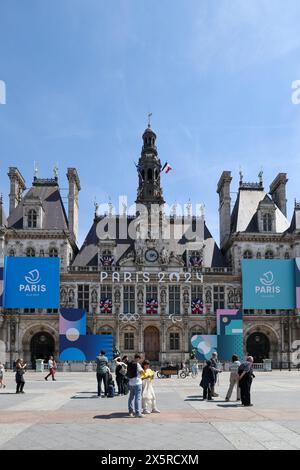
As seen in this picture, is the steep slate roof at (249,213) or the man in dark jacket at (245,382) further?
the steep slate roof at (249,213)

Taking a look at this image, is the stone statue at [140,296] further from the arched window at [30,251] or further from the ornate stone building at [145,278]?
the arched window at [30,251]

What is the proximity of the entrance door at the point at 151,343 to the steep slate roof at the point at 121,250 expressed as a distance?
7.81 m

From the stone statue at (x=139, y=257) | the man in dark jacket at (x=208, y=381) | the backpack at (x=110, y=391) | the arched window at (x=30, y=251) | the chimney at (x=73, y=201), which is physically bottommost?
the backpack at (x=110, y=391)

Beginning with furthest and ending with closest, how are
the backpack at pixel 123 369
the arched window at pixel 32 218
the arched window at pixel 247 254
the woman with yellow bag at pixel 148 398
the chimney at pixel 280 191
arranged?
1. the chimney at pixel 280 191
2. the arched window at pixel 247 254
3. the arched window at pixel 32 218
4. the backpack at pixel 123 369
5. the woman with yellow bag at pixel 148 398

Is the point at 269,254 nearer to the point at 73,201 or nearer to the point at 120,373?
the point at 73,201

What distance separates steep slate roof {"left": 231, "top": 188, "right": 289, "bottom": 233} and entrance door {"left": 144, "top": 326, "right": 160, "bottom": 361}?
13881 millimetres

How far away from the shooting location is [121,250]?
5756cm

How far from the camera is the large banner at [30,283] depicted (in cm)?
5178

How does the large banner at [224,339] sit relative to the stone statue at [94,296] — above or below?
below

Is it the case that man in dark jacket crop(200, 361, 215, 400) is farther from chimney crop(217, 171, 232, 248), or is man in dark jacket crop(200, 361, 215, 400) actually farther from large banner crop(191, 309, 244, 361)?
chimney crop(217, 171, 232, 248)

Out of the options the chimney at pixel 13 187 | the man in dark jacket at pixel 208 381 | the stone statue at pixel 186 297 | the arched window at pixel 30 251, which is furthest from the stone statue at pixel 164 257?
the man in dark jacket at pixel 208 381

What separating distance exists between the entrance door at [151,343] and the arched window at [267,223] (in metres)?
15.8

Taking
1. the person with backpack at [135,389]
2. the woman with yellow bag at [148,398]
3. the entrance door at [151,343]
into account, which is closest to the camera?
the person with backpack at [135,389]

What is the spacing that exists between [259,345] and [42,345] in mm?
21936
